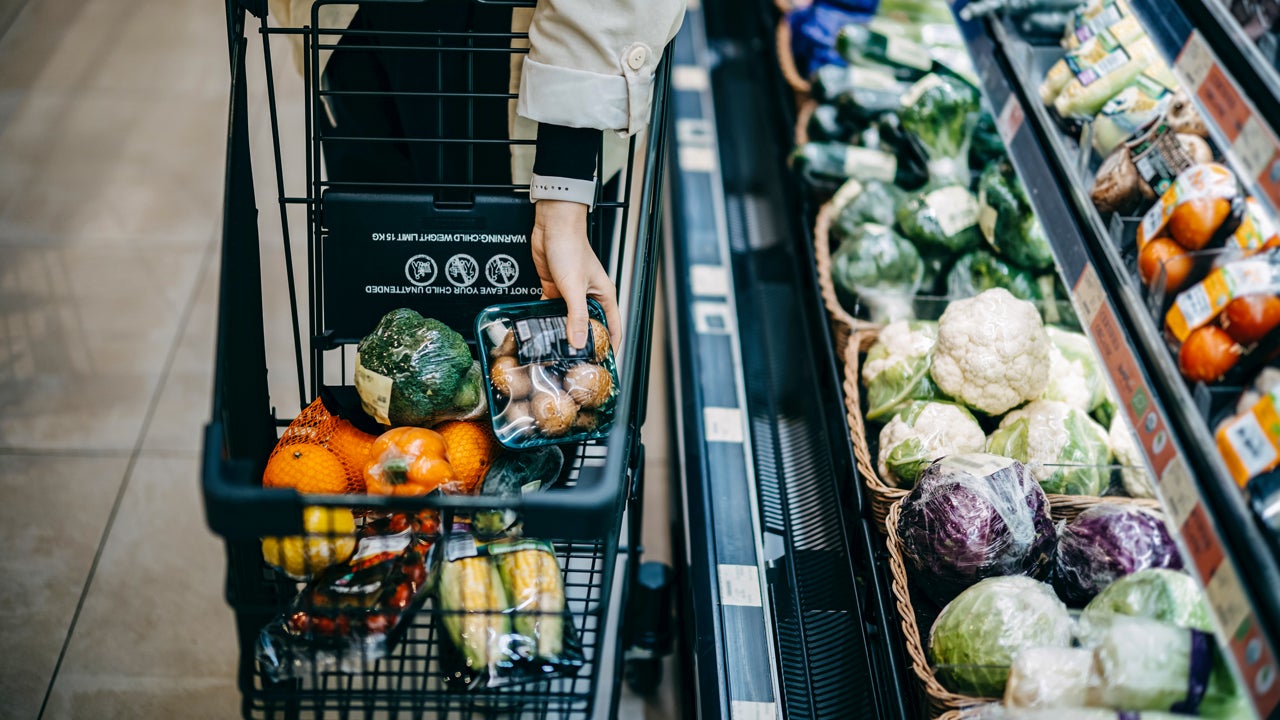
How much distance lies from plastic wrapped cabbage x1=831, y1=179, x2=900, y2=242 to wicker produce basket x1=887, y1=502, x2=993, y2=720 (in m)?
0.81

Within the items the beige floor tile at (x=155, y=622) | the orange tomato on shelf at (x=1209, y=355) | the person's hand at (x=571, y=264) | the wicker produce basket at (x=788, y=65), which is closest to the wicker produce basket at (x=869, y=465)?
the orange tomato on shelf at (x=1209, y=355)

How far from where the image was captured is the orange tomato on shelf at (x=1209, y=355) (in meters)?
1.17

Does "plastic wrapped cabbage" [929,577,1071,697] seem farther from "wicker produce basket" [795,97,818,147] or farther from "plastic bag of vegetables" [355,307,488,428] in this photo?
"wicker produce basket" [795,97,818,147]

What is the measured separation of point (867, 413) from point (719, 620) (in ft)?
1.61

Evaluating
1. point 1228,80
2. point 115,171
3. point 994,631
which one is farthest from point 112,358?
point 1228,80

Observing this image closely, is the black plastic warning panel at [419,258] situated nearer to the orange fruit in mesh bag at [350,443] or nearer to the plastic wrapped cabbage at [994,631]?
the orange fruit in mesh bag at [350,443]

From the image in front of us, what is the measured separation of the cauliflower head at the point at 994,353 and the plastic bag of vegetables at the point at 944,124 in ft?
2.08

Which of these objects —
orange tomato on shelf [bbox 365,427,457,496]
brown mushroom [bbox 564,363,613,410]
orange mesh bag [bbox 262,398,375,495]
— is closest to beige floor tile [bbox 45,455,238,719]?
orange mesh bag [bbox 262,398,375,495]

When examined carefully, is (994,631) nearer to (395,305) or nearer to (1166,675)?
(1166,675)

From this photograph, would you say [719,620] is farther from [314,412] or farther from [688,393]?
[314,412]

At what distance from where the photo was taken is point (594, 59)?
1.26m

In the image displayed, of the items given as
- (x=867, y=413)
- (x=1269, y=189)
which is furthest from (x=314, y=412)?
(x=1269, y=189)

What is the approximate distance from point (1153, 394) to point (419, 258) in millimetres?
950

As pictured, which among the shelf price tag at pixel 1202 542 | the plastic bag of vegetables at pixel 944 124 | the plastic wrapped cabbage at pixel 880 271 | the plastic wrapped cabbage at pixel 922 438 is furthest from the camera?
the plastic bag of vegetables at pixel 944 124
